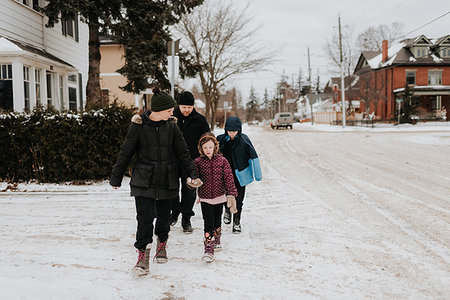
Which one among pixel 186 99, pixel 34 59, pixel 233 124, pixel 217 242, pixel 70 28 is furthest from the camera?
pixel 70 28

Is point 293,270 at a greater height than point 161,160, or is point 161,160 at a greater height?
point 161,160

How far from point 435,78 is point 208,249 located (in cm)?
5346

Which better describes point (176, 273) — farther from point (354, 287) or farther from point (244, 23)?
point (244, 23)

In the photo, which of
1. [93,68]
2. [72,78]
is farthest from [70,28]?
[93,68]

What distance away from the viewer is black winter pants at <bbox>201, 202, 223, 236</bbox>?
438 centimetres

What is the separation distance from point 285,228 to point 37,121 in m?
5.92

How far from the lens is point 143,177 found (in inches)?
154

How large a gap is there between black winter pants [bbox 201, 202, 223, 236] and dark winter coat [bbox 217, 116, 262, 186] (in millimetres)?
732

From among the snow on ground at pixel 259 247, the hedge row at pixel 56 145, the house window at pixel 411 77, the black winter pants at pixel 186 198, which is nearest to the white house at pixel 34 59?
the hedge row at pixel 56 145

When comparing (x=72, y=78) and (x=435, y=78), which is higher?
(x=435, y=78)

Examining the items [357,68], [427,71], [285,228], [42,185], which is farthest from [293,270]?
[357,68]

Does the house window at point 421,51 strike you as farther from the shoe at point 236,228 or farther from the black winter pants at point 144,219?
the black winter pants at point 144,219

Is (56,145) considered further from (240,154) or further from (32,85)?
(32,85)

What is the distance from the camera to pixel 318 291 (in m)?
3.46
